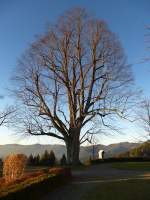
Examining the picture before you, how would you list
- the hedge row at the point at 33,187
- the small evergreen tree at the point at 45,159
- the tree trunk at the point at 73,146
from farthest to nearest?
the small evergreen tree at the point at 45,159 → the tree trunk at the point at 73,146 → the hedge row at the point at 33,187

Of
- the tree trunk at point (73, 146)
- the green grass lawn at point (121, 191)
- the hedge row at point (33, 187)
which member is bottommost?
the green grass lawn at point (121, 191)

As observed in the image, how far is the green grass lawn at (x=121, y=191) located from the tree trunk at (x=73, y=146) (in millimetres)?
15466

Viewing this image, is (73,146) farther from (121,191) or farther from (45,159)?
(121,191)

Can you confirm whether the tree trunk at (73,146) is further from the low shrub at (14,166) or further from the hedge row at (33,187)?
the hedge row at (33,187)

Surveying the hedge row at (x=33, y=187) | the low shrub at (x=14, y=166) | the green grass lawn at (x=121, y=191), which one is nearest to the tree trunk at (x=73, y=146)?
the low shrub at (x=14, y=166)

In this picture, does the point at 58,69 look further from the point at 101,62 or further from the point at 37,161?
the point at 37,161

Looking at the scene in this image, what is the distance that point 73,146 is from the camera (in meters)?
31.5

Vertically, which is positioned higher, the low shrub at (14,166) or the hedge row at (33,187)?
the low shrub at (14,166)

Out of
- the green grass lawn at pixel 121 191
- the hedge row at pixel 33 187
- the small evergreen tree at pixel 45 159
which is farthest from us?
the small evergreen tree at pixel 45 159

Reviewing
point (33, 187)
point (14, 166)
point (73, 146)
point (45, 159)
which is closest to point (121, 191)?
point (33, 187)

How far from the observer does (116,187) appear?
1495cm

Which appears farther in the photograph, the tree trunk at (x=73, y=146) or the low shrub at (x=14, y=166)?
the tree trunk at (x=73, y=146)

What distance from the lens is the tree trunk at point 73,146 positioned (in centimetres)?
3147

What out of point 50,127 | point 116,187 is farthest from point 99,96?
point 116,187
